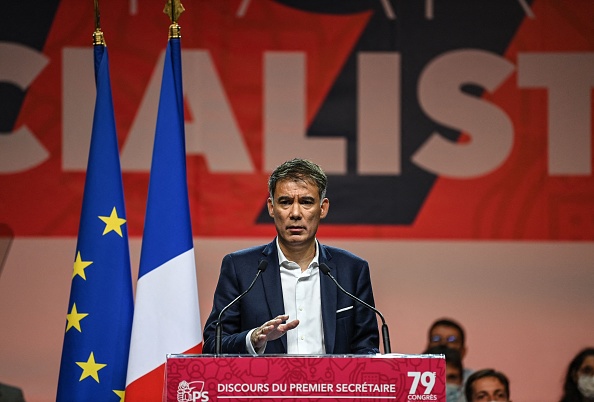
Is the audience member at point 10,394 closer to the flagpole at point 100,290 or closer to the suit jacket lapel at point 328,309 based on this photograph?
the flagpole at point 100,290

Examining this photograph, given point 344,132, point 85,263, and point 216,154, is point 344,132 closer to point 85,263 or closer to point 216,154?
point 216,154

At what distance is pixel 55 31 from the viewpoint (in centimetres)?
493

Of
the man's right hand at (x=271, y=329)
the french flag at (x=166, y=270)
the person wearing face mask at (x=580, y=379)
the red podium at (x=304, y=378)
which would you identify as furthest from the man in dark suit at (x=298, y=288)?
the person wearing face mask at (x=580, y=379)

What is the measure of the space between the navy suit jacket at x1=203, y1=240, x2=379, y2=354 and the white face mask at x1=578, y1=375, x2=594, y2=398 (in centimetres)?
239

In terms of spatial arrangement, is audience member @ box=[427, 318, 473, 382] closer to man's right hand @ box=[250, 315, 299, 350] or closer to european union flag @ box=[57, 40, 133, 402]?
european union flag @ box=[57, 40, 133, 402]

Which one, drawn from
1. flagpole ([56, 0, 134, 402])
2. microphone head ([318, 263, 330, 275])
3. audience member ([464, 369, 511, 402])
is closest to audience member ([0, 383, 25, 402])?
flagpole ([56, 0, 134, 402])

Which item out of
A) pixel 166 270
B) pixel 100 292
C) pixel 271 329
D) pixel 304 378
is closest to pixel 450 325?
pixel 166 270

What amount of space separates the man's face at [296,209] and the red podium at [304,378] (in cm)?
65

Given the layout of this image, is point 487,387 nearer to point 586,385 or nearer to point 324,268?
point 586,385

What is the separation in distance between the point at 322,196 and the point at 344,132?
207cm

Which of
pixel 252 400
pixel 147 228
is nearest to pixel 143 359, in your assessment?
pixel 147 228

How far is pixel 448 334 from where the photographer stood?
4.89 m

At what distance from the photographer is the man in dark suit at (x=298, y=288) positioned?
9.19ft

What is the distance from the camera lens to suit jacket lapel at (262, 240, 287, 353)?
9.18 ft
